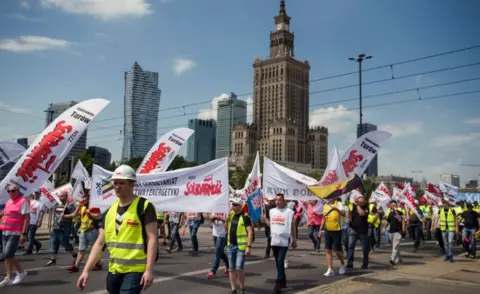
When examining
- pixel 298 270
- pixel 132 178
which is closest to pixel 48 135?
pixel 132 178

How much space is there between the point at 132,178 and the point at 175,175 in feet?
16.9

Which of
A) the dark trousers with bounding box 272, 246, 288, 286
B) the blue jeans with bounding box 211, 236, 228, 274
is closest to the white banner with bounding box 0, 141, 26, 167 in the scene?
the blue jeans with bounding box 211, 236, 228, 274

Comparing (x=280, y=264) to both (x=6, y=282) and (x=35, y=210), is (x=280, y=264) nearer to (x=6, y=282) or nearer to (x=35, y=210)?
(x=6, y=282)

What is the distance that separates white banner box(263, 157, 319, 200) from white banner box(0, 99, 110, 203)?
5.90 meters

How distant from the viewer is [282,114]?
5241 inches

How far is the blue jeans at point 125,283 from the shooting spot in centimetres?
405

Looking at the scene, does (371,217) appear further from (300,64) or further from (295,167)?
(300,64)

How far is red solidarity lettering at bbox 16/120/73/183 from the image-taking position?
7730 millimetres

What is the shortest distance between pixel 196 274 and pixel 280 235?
2.55 metres

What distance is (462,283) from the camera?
29.6ft

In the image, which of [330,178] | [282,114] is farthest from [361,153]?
[282,114]

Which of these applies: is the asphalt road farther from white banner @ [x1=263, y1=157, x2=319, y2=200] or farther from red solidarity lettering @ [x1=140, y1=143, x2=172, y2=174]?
red solidarity lettering @ [x1=140, y1=143, x2=172, y2=174]

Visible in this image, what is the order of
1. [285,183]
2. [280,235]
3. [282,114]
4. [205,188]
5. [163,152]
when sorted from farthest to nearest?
[282,114] < [163,152] < [285,183] < [205,188] < [280,235]

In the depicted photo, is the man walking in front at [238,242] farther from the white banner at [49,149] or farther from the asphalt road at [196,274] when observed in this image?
the white banner at [49,149]
